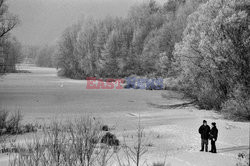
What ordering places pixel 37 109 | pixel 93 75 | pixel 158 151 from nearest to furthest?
pixel 158 151
pixel 37 109
pixel 93 75

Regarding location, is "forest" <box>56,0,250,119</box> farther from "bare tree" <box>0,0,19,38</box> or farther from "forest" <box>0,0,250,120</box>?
"bare tree" <box>0,0,19,38</box>

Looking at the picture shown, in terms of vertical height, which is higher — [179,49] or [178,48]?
[178,48]

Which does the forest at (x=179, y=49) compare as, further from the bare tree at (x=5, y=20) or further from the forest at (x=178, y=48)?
the bare tree at (x=5, y=20)

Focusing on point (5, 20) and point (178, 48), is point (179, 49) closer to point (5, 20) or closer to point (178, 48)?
point (178, 48)

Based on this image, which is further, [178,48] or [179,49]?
[178,48]

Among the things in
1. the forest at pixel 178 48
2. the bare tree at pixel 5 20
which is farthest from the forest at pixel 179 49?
the bare tree at pixel 5 20

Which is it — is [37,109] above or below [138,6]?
below

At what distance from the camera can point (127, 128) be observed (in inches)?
696

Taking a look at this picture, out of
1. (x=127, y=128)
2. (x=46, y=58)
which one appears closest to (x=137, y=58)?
(x=127, y=128)

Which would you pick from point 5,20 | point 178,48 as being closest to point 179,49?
point 178,48

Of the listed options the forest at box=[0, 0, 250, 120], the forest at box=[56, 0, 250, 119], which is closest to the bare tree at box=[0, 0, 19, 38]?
the forest at box=[0, 0, 250, 120]

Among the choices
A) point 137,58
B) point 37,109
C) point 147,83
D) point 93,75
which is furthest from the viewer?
point 93,75

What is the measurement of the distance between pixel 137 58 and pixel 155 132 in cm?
4606

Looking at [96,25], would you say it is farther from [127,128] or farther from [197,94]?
[127,128]
